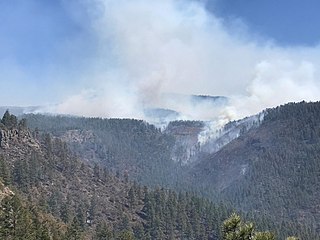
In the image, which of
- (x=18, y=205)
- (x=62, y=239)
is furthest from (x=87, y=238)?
(x=18, y=205)

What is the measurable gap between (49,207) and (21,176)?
18.6 m

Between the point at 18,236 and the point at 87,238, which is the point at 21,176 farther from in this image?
the point at 18,236

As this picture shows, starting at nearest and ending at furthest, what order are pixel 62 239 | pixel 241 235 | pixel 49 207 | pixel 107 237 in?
pixel 241 235 < pixel 62 239 < pixel 107 237 < pixel 49 207

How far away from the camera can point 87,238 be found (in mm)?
178000

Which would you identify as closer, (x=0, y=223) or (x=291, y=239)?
(x=291, y=239)

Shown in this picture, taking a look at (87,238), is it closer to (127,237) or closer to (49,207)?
(49,207)

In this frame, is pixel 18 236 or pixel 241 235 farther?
pixel 18 236

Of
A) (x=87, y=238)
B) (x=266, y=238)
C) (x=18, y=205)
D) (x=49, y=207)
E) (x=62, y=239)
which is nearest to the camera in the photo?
(x=266, y=238)

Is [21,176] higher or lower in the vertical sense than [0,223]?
higher

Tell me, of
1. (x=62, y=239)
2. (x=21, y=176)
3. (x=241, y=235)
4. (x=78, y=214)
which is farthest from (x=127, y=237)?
(x=241, y=235)

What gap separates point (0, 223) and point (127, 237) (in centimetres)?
4118

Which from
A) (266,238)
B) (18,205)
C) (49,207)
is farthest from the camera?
(49,207)

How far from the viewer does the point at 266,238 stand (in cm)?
4356

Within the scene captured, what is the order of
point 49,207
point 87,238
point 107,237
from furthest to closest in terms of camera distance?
point 49,207 < point 87,238 < point 107,237
